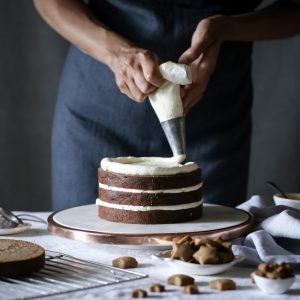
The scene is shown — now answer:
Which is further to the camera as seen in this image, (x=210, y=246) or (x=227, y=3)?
(x=227, y=3)

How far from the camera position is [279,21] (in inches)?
81.4

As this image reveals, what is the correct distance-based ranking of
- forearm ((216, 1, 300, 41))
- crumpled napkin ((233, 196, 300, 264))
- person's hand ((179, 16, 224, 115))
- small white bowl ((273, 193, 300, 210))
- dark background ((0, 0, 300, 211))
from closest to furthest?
crumpled napkin ((233, 196, 300, 264)) → small white bowl ((273, 193, 300, 210)) → person's hand ((179, 16, 224, 115)) → forearm ((216, 1, 300, 41)) → dark background ((0, 0, 300, 211))

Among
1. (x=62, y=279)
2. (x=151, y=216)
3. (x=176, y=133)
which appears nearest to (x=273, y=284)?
Answer: (x=62, y=279)

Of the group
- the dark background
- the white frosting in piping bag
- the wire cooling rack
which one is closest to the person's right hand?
the white frosting in piping bag

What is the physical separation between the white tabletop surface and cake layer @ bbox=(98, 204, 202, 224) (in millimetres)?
74

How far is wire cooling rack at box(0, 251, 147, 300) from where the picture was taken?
107 centimetres

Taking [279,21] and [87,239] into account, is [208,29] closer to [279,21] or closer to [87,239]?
[279,21]

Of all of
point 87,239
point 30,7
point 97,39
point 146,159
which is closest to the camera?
point 87,239

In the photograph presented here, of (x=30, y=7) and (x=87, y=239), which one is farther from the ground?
(x=30, y=7)

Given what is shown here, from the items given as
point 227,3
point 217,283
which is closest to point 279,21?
point 227,3

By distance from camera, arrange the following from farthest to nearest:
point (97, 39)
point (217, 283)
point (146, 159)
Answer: point (97, 39) < point (146, 159) < point (217, 283)

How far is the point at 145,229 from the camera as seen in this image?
1.34 metres

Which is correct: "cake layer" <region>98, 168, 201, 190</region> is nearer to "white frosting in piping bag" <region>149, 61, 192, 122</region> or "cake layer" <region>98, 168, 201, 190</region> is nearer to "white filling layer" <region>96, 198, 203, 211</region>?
"white filling layer" <region>96, 198, 203, 211</region>

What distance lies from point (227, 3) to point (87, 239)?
937mm
